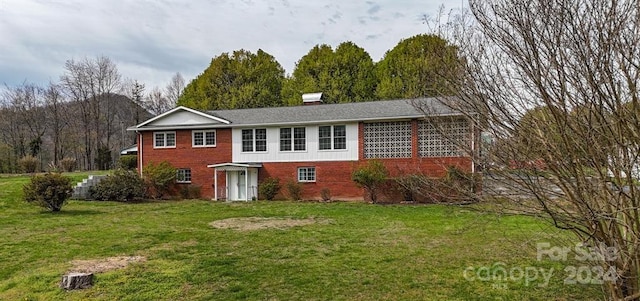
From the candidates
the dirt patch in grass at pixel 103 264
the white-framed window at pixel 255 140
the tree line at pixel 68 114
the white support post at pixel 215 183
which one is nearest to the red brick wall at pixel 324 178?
the white-framed window at pixel 255 140

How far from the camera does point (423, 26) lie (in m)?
4.20

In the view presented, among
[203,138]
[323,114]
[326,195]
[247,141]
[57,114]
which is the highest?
[57,114]

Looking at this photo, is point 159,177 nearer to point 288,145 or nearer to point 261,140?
point 261,140

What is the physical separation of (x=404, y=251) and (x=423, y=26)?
538 cm

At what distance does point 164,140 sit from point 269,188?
23.1 feet

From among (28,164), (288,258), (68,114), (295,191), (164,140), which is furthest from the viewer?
(68,114)

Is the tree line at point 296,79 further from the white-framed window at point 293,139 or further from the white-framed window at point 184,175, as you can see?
the white-framed window at point 184,175

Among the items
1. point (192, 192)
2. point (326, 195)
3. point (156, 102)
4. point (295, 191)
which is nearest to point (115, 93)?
point (156, 102)

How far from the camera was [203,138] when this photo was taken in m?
22.5

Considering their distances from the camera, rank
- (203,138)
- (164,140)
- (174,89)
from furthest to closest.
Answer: (174,89), (164,140), (203,138)

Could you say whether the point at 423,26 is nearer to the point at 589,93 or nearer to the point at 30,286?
the point at 589,93

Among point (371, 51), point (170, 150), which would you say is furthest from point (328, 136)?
point (371, 51)

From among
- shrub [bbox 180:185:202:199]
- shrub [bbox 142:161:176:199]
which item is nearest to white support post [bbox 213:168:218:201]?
shrub [bbox 180:185:202:199]

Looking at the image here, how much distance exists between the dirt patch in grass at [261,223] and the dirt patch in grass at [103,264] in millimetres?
3990
